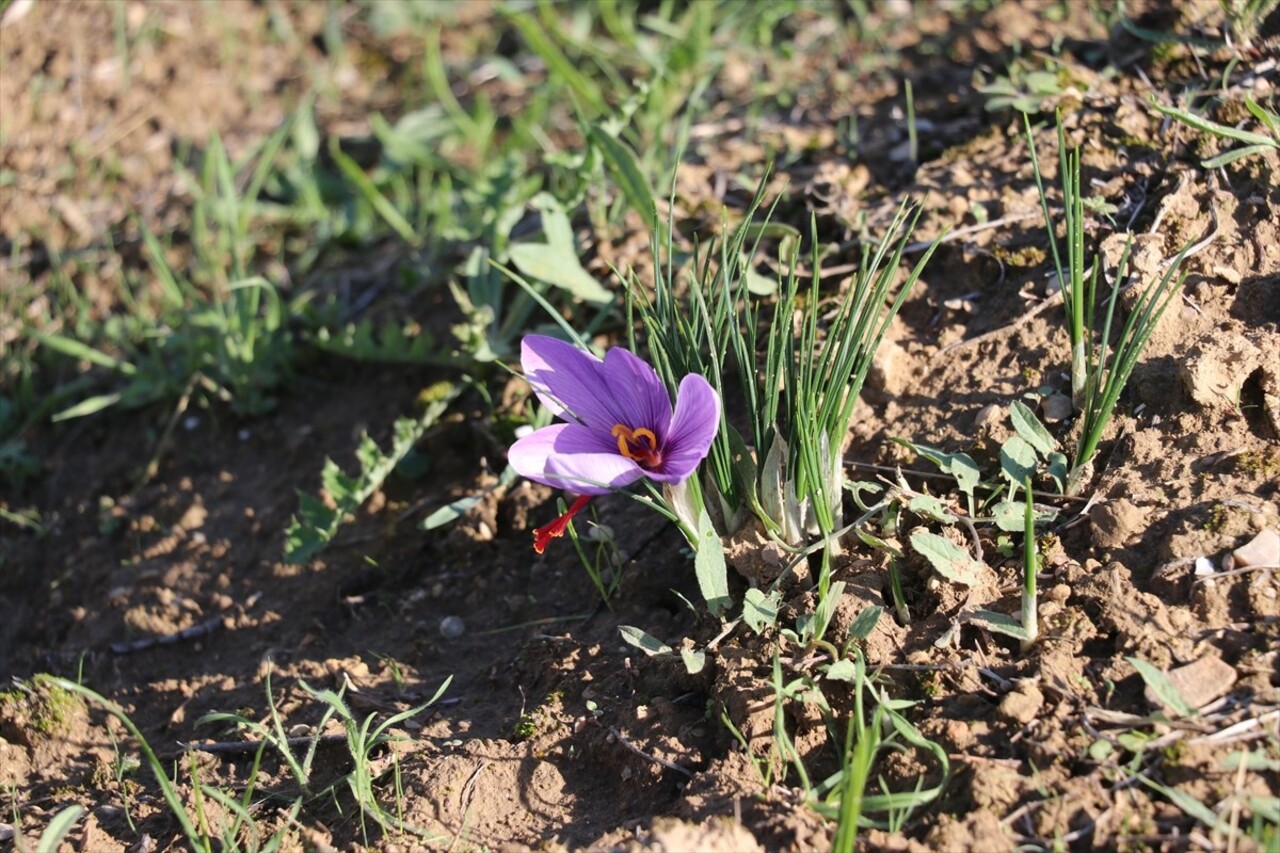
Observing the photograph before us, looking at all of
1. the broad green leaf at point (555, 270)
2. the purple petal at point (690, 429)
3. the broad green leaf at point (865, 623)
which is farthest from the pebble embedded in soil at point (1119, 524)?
the broad green leaf at point (555, 270)

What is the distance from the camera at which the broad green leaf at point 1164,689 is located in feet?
5.57

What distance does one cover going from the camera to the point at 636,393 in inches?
80.0

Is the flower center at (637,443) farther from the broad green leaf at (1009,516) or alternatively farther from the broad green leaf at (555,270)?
the broad green leaf at (555,270)

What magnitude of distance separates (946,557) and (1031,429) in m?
0.32

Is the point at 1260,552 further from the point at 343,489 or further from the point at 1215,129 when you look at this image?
the point at 343,489

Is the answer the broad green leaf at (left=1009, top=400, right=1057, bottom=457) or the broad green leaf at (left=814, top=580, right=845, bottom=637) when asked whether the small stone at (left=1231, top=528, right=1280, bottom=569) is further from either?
the broad green leaf at (left=814, top=580, right=845, bottom=637)

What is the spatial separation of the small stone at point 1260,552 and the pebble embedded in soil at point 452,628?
4.74 feet

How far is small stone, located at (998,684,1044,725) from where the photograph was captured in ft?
5.88

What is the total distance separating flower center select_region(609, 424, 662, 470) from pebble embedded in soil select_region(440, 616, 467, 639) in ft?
2.16

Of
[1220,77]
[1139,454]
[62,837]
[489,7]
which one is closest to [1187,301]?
[1139,454]

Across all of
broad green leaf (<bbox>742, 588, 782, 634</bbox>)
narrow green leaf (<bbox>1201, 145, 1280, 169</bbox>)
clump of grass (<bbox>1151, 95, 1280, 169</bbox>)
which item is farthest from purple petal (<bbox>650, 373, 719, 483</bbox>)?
narrow green leaf (<bbox>1201, 145, 1280, 169</bbox>)

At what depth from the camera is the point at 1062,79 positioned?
9.25 feet

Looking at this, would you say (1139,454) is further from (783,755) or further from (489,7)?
(489,7)

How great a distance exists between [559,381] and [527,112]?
81.7 inches
